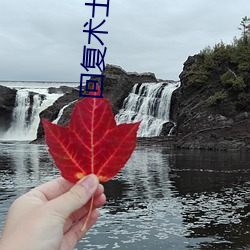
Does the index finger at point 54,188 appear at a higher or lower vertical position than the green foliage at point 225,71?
lower

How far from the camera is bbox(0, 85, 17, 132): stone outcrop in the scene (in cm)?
6719

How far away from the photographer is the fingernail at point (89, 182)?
185 centimetres

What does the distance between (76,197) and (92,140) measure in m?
0.25

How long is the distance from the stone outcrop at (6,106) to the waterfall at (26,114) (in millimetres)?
670

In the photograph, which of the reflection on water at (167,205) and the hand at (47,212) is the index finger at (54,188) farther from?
the reflection on water at (167,205)

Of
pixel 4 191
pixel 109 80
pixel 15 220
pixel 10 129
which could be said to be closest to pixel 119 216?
pixel 4 191

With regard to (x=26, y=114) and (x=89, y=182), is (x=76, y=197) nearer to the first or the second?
(x=89, y=182)

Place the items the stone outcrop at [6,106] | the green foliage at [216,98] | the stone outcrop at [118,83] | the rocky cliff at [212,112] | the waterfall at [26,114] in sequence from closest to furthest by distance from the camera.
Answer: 1. the rocky cliff at [212,112]
2. the green foliage at [216,98]
3. the stone outcrop at [118,83]
4. the waterfall at [26,114]
5. the stone outcrop at [6,106]

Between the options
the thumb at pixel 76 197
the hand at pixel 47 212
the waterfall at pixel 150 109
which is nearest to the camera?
the hand at pixel 47 212

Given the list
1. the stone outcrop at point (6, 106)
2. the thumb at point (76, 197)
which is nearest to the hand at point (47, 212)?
the thumb at point (76, 197)

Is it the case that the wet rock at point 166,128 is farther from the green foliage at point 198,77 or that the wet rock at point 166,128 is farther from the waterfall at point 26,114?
the waterfall at point 26,114

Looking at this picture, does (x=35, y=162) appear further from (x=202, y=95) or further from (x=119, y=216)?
(x=202, y=95)

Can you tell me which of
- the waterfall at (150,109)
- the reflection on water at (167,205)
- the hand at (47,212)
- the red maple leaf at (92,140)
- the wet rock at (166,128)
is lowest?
the reflection on water at (167,205)

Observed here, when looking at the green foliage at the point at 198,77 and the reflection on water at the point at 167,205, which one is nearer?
the reflection on water at the point at 167,205
